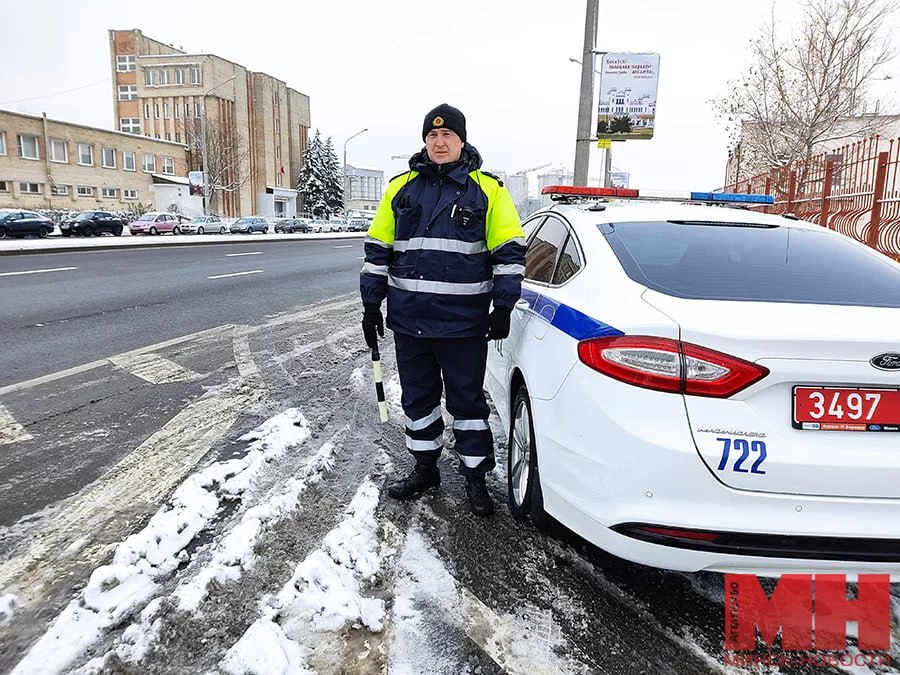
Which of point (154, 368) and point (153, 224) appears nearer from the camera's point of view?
point (154, 368)

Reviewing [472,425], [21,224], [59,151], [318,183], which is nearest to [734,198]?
[472,425]

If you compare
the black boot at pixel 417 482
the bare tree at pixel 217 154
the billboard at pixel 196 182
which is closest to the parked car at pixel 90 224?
the billboard at pixel 196 182

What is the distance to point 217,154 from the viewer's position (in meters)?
57.2

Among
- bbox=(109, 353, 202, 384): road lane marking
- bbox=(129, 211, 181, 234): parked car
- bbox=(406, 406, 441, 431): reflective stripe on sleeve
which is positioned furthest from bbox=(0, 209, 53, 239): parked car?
bbox=(406, 406, 441, 431): reflective stripe on sleeve

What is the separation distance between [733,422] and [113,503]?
9.32 feet

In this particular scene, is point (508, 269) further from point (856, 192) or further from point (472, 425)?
point (856, 192)

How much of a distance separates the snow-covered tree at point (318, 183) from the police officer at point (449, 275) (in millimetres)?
73160

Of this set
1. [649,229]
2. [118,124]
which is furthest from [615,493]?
[118,124]

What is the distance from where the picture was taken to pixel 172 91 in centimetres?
6475

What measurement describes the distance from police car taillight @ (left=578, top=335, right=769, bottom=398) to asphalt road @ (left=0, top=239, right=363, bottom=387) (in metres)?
5.11

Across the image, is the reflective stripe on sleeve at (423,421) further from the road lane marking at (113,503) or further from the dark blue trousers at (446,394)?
the road lane marking at (113,503)

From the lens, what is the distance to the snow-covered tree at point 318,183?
239ft

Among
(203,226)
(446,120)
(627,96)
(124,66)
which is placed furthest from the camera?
(124,66)

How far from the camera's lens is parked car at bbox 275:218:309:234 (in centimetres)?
5012
